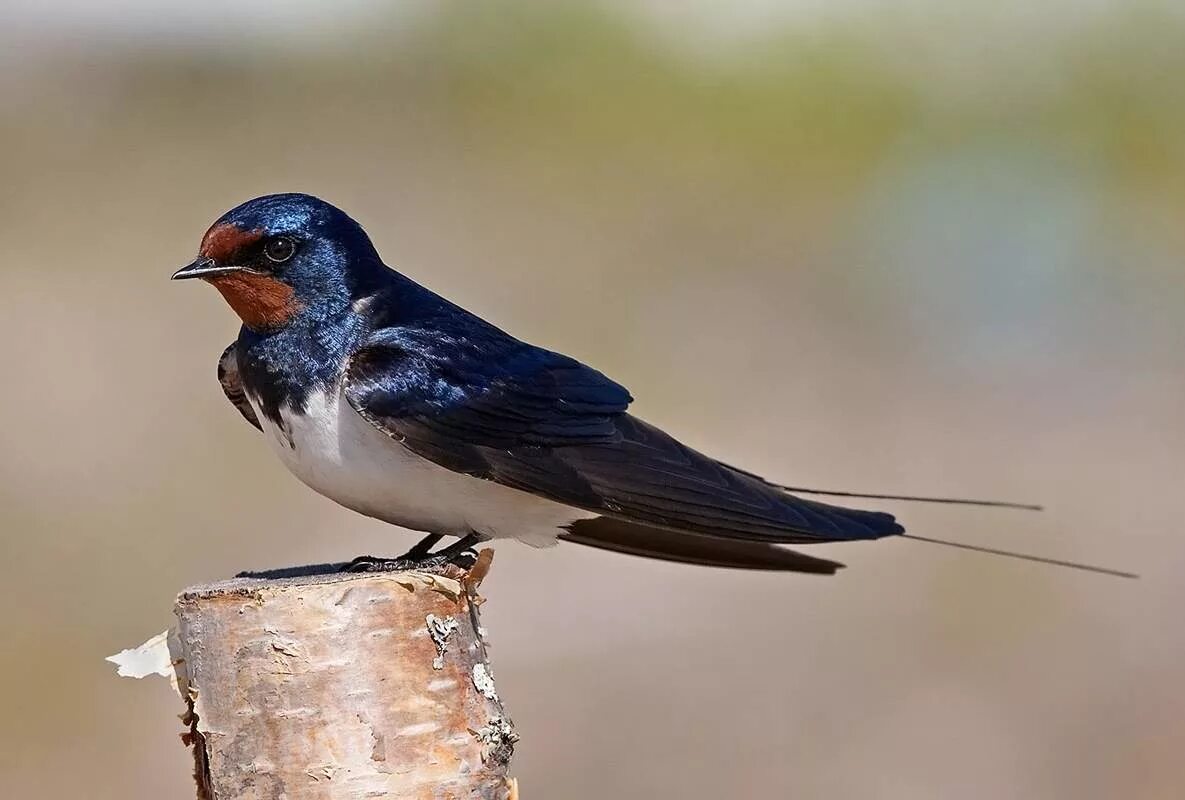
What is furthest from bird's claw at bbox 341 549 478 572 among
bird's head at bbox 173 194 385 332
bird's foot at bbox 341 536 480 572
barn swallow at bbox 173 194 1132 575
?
bird's head at bbox 173 194 385 332

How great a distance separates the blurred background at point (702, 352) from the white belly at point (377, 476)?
1.65 m

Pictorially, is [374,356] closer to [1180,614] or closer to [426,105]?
[1180,614]

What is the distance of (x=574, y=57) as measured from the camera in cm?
1463

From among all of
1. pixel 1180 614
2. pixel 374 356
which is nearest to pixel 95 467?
pixel 1180 614

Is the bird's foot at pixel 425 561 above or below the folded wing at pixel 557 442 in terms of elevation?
below

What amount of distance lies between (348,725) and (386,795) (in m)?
0.09

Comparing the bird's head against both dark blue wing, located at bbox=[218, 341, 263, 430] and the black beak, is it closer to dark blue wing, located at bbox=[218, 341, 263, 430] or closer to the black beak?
the black beak

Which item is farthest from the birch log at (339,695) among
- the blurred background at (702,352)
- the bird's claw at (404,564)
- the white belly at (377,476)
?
the blurred background at (702,352)

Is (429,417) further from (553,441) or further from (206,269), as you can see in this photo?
(206,269)

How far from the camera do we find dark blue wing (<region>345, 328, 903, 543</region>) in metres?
2.51

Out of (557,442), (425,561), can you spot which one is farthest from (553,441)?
(425,561)

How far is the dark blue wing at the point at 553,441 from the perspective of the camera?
2510 millimetres

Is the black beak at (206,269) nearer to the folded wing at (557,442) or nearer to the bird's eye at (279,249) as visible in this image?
the bird's eye at (279,249)

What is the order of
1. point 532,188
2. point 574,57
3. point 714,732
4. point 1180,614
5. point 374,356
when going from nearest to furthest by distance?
point 374,356
point 714,732
point 1180,614
point 532,188
point 574,57
